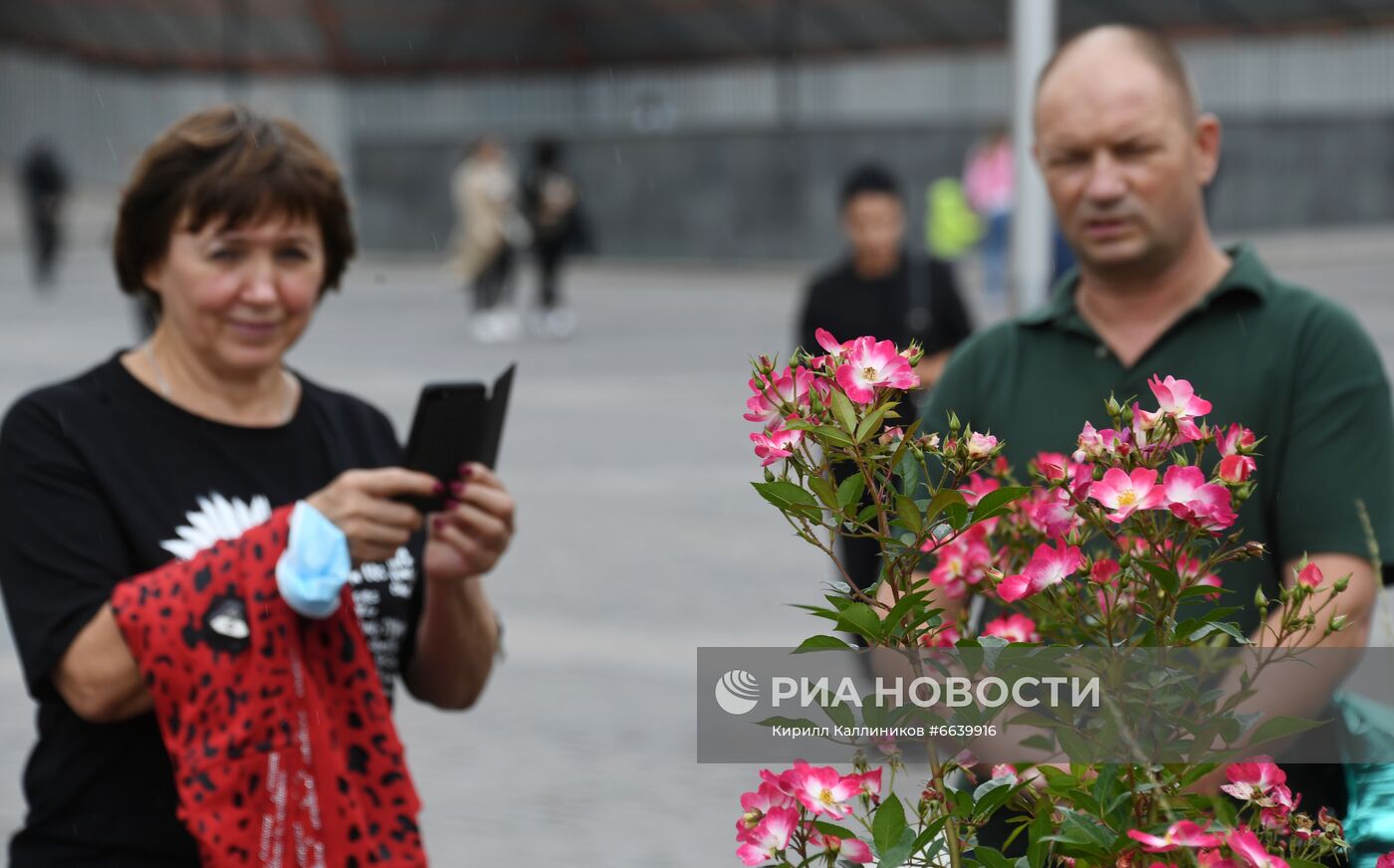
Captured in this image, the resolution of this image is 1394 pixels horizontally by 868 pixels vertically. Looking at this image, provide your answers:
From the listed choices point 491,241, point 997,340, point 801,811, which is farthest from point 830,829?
point 491,241

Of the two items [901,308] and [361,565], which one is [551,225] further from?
[361,565]

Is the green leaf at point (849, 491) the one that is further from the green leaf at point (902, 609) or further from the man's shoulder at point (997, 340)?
the man's shoulder at point (997, 340)

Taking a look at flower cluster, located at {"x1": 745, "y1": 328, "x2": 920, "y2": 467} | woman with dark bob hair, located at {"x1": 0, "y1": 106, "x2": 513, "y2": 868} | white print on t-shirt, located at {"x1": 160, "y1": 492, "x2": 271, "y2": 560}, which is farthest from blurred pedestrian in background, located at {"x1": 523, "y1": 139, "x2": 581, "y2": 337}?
flower cluster, located at {"x1": 745, "y1": 328, "x2": 920, "y2": 467}

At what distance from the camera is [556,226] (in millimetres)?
18562

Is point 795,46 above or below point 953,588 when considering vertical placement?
above

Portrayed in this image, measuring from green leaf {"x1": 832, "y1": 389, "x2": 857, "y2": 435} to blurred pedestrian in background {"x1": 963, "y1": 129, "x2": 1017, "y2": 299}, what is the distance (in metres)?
20.3

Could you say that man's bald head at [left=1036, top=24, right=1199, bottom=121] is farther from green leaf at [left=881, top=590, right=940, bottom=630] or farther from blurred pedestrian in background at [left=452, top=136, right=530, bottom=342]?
blurred pedestrian in background at [left=452, top=136, right=530, bottom=342]

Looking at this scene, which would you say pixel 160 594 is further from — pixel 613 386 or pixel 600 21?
pixel 600 21

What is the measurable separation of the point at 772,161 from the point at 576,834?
20.9 metres

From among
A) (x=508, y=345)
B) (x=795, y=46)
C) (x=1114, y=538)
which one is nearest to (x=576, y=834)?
(x=1114, y=538)

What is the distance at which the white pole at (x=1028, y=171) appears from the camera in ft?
25.1

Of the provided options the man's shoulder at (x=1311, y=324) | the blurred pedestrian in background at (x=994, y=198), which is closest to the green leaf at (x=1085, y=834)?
the man's shoulder at (x=1311, y=324)

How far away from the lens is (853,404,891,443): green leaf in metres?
1.34

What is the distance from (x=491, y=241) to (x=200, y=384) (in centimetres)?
1657
